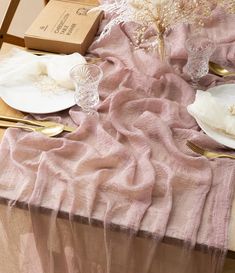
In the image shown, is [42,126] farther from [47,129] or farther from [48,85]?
[48,85]

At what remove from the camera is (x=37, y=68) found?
1129mm

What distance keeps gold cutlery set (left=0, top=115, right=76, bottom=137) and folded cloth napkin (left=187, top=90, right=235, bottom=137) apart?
0.29 meters

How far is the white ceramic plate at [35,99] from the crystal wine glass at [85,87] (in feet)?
0.12

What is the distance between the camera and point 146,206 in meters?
0.81

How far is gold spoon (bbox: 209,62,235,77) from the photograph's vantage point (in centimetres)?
113

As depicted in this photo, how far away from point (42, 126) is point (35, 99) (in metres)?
0.11

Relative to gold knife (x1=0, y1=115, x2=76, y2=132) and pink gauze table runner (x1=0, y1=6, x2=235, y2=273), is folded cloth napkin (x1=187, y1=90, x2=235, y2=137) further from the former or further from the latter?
gold knife (x1=0, y1=115, x2=76, y2=132)

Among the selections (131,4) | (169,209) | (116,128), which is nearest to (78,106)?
(116,128)

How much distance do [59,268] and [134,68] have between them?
1.80 ft

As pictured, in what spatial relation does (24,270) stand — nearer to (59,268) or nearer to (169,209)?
(59,268)

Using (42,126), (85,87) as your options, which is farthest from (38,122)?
(85,87)

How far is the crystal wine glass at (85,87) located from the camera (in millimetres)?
1013

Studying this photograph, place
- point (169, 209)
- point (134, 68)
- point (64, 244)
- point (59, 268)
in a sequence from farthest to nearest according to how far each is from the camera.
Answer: point (134, 68) → point (59, 268) → point (64, 244) → point (169, 209)

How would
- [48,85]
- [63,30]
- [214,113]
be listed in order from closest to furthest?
[214,113], [48,85], [63,30]
